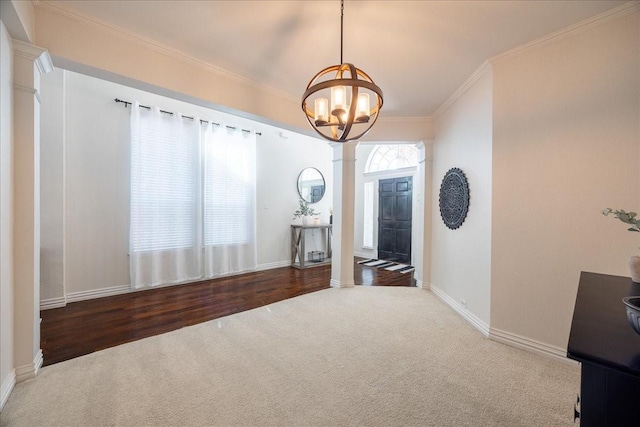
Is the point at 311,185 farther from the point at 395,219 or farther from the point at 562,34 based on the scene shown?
the point at 562,34

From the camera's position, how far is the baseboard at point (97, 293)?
→ 337 centimetres

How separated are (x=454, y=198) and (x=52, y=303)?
5.04 m

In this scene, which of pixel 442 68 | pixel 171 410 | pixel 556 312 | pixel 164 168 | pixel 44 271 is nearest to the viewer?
pixel 171 410

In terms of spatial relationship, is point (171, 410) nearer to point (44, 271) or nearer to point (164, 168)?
point (44, 271)

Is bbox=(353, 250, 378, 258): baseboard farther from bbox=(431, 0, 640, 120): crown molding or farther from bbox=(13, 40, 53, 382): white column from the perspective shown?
bbox=(13, 40, 53, 382): white column

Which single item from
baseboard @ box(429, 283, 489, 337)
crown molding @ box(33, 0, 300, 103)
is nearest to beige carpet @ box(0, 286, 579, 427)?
baseboard @ box(429, 283, 489, 337)

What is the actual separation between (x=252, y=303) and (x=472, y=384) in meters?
2.52

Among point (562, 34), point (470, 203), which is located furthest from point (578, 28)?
point (470, 203)

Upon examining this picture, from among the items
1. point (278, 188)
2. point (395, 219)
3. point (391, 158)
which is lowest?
point (395, 219)

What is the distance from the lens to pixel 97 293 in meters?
3.55

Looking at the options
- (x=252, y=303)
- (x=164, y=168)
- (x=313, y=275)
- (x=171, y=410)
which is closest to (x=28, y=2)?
(x=164, y=168)

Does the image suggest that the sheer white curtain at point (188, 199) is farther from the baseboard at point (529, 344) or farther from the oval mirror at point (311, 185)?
the baseboard at point (529, 344)

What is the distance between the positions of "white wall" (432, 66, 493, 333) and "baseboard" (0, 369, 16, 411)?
12.1ft

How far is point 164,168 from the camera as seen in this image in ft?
13.1
